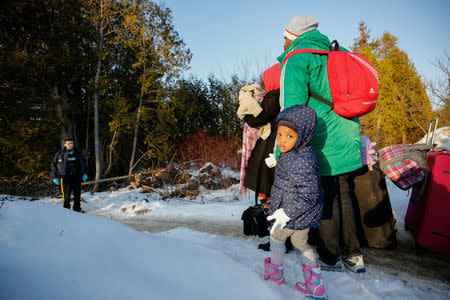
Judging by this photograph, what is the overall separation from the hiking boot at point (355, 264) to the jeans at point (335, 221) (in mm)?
36

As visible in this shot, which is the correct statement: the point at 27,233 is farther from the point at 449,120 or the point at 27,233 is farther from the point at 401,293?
the point at 449,120

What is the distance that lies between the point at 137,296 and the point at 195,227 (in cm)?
262

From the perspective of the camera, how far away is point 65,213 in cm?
166

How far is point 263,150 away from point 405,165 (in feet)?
5.11

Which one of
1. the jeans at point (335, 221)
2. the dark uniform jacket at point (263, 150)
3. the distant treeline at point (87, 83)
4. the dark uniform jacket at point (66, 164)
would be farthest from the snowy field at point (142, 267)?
the distant treeline at point (87, 83)

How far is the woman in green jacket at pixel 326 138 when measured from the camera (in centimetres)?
184

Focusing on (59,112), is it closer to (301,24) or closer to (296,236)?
(301,24)

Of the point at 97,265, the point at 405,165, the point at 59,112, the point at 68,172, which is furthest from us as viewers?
the point at 59,112

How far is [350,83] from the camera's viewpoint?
1.78 m

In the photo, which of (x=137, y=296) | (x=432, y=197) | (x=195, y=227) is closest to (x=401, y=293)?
(x=432, y=197)

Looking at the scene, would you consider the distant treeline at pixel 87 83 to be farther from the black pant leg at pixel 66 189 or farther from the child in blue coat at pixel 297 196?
the child in blue coat at pixel 297 196

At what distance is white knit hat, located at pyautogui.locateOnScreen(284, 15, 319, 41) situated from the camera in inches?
81.6

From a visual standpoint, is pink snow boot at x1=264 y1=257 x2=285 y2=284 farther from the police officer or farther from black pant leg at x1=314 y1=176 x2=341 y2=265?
the police officer

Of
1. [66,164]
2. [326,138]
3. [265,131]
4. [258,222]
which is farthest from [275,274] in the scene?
[66,164]
